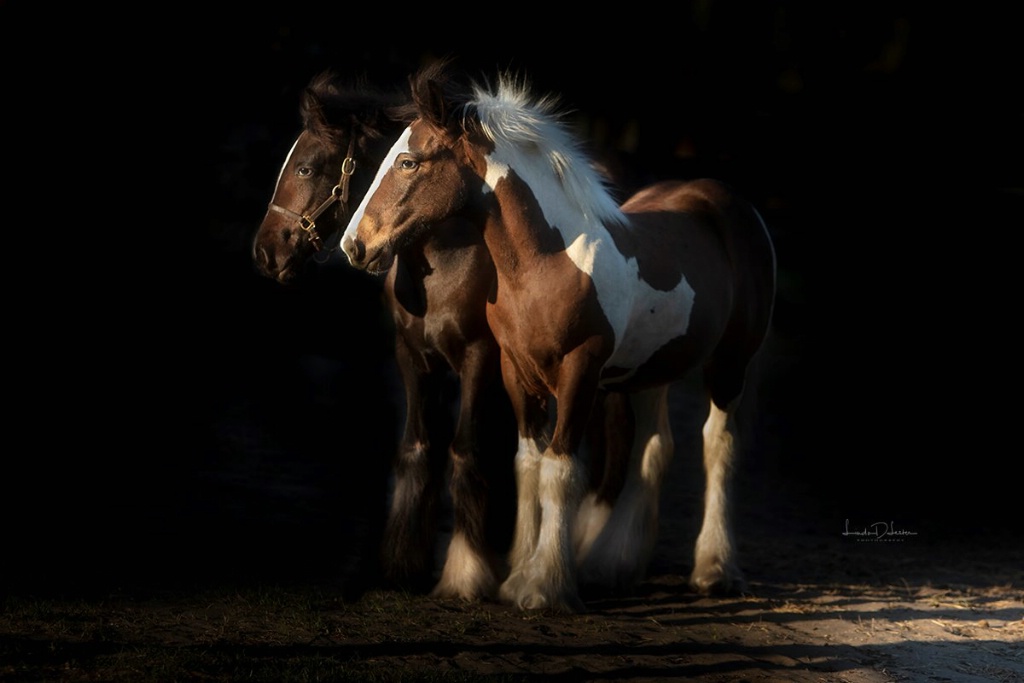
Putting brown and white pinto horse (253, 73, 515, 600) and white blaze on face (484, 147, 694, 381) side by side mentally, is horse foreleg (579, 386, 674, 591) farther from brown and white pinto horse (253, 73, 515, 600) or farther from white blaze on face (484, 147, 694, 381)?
white blaze on face (484, 147, 694, 381)

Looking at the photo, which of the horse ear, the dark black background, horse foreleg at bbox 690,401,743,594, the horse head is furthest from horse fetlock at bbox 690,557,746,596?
the horse ear

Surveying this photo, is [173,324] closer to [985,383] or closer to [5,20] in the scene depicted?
[5,20]

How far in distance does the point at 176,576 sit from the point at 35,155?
→ 4.16m

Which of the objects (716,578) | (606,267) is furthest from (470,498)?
(716,578)

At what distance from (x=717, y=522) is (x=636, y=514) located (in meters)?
0.41

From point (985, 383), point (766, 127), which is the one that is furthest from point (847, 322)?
point (766, 127)

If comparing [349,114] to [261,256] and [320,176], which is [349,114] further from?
[261,256]

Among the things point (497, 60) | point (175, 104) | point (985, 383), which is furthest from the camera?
point (985, 383)

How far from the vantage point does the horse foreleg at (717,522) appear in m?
6.93

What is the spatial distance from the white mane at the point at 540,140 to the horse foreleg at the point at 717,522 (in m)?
1.47

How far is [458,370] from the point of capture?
638cm

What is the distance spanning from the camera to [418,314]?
250 inches

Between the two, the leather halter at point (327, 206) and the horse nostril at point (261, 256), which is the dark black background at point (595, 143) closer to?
the horse nostril at point (261, 256)

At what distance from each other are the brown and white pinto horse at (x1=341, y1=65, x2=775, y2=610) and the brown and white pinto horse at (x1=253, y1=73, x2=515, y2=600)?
155 mm
